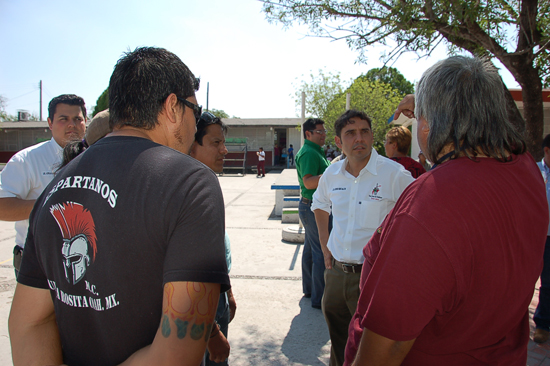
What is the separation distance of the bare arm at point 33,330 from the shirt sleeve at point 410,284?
105cm

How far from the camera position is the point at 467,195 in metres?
1.09

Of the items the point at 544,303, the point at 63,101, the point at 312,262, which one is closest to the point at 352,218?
the point at 312,262

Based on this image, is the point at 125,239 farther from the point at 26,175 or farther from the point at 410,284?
the point at 26,175

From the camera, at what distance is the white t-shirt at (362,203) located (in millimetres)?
2770

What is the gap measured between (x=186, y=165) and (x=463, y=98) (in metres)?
0.91

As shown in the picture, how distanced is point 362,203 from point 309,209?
171 centimetres

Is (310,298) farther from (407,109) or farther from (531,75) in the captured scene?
(531,75)

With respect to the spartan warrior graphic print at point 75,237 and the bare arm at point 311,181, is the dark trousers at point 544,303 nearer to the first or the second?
the bare arm at point 311,181

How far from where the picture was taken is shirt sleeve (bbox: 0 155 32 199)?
272 centimetres

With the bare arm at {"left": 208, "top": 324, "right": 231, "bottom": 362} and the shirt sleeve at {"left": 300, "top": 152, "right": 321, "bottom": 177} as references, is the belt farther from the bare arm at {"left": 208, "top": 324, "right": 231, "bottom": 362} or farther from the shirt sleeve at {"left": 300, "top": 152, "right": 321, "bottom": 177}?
the shirt sleeve at {"left": 300, "top": 152, "right": 321, "bottom": 177}

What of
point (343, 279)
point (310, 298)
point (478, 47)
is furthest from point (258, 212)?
point (343, 279)

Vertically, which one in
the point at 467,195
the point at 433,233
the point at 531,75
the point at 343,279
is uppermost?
the point at 531,75

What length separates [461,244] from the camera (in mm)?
1076

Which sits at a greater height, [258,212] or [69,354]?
[69,354]
